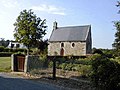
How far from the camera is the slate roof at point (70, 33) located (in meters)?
71.4

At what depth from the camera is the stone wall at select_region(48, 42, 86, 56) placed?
70.3 meters

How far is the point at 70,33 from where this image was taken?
7494cm

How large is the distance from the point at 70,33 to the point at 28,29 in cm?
2269

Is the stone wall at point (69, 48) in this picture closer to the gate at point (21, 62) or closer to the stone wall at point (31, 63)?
the gate at point (21, 62)

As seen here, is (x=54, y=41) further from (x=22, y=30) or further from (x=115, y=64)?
(x=115, y=64)

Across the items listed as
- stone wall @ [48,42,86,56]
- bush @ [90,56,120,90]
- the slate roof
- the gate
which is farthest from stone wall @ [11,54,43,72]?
the slate roof

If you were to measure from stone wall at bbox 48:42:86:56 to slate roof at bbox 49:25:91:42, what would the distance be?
52.6 inches

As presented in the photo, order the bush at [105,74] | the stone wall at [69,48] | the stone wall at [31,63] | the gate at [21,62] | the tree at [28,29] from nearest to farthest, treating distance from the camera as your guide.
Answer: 1. the bush at [105,74]
2. the stone wall at [31,63]
3. the gate at [21,62]
4. the tree at [28,29]
5. the stone wall at [69,48]

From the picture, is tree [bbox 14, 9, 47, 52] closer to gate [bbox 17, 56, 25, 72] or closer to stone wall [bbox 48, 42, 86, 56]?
stone wall [bbox 48, 42, 86, 56]

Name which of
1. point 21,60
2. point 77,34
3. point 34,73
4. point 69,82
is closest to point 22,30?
point 77,34

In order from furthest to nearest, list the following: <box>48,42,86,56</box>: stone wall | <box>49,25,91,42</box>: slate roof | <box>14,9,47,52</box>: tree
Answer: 1. <box>49,25,91,42</box>: slate roof
2. <box>48,42,86,56</box>: stone wall
3. <box>14,9,47,52</box>: tree

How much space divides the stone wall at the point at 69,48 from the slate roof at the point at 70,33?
1.34 m

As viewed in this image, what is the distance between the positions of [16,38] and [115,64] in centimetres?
4217

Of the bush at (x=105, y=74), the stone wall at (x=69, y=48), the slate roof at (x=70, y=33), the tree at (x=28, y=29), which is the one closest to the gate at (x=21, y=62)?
the bush at (x=105, y=74)
